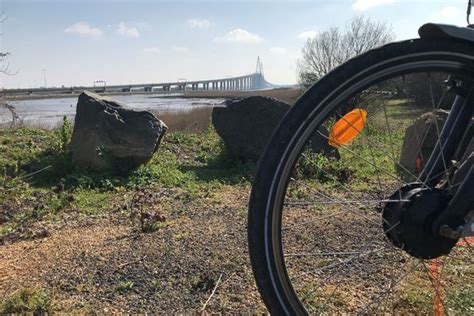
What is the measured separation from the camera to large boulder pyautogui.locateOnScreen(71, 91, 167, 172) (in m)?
6.11

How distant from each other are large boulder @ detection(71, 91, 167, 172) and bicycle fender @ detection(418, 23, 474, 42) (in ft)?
16.1

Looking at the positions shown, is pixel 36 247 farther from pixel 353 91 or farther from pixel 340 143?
pixel 353 91

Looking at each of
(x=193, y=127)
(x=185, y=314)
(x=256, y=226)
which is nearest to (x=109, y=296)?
(x=185, y=314)

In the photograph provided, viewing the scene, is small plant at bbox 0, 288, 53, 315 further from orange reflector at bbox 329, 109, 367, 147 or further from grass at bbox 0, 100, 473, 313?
orange reflector at bbox 329, 109, 367, 147

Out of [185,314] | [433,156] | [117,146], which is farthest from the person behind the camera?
[117,146]

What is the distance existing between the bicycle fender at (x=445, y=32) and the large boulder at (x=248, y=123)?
5073 millimetres

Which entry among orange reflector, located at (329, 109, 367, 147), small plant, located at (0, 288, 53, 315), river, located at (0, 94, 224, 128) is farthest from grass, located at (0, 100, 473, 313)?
river, located at (0, 94, 224, 128)

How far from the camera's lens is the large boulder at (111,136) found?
6113 mm

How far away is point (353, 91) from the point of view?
161 centimetres

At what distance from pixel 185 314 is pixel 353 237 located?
4.86 feet

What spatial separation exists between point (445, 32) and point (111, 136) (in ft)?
17.4

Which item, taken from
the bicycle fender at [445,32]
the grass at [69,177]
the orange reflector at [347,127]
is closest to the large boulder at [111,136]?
the grass at [69,177]

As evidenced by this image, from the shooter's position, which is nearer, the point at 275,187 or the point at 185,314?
the point at 275,187

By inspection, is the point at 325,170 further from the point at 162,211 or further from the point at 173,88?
the point at 173,88
